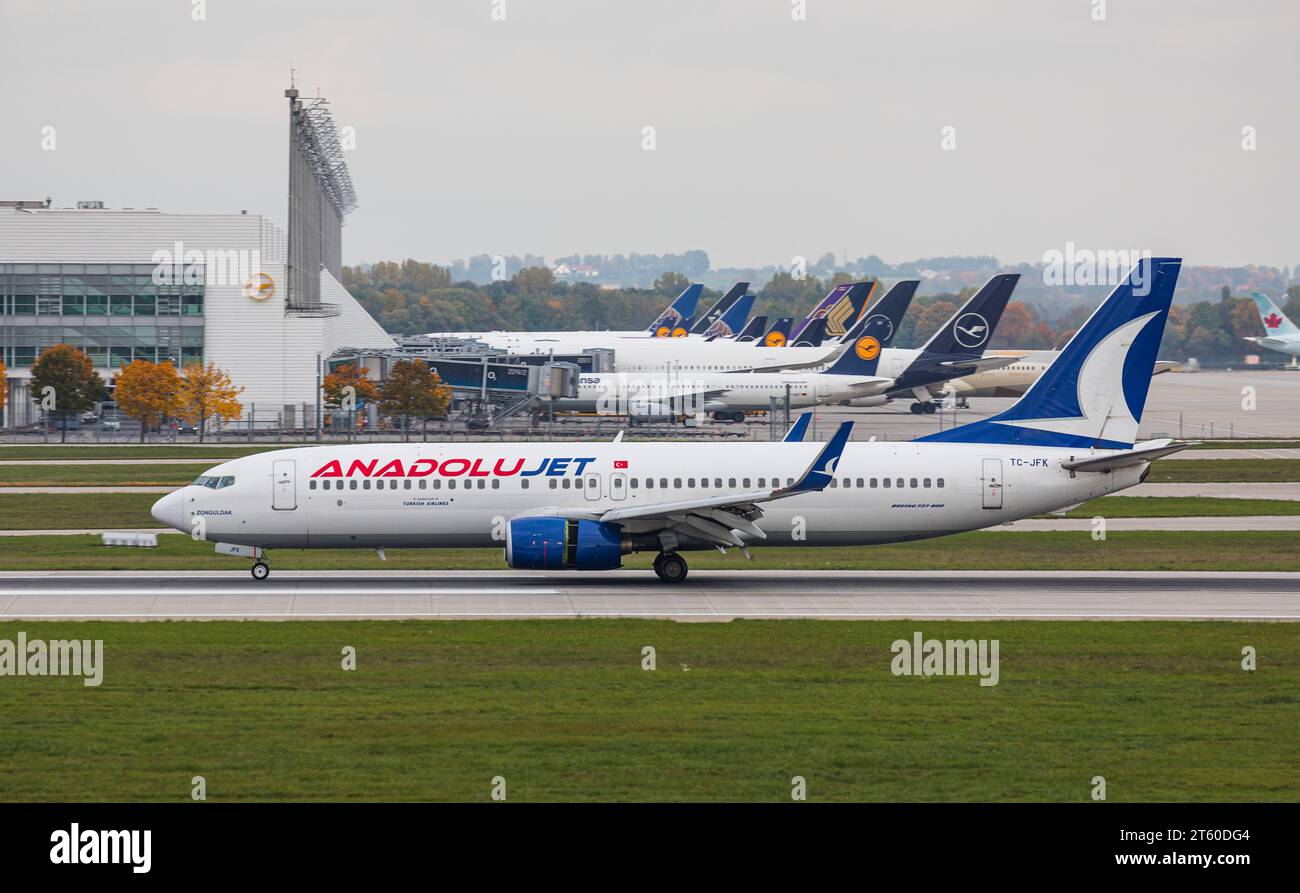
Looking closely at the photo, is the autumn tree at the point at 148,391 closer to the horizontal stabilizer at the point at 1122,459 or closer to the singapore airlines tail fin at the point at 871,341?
the singapore airlines tail fin at the point at 871,341

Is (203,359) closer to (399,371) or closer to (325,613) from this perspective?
(399,371)

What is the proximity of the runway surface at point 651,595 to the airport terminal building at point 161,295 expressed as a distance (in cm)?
6715

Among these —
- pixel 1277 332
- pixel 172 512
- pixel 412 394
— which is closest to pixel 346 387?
pixel 412 394

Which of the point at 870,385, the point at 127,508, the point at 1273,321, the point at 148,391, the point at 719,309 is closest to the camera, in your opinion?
the point at 127,508

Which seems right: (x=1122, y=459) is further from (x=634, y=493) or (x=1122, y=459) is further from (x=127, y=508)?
(x=127, y=508)

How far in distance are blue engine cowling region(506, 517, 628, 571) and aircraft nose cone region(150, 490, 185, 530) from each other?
9205 mm

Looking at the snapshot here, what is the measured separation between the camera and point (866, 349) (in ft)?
360

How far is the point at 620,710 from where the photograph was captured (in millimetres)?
25500

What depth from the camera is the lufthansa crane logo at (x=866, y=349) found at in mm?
109562

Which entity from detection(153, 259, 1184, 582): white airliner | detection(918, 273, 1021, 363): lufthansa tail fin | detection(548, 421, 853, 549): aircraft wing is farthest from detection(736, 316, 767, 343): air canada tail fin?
detection(548, 421, 853, 549): aircraft wing

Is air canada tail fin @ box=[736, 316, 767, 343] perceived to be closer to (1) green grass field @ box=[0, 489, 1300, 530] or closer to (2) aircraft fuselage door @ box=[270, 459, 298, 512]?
(1) green grass field @ box=[0, 489, 1300, 530]

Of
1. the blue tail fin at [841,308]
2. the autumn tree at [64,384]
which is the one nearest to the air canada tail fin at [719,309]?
the blue tail fin at [841,308]

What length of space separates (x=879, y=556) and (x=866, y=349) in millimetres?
63585

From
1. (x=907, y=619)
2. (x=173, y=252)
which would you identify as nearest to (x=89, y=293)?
(x=173, y=252)
